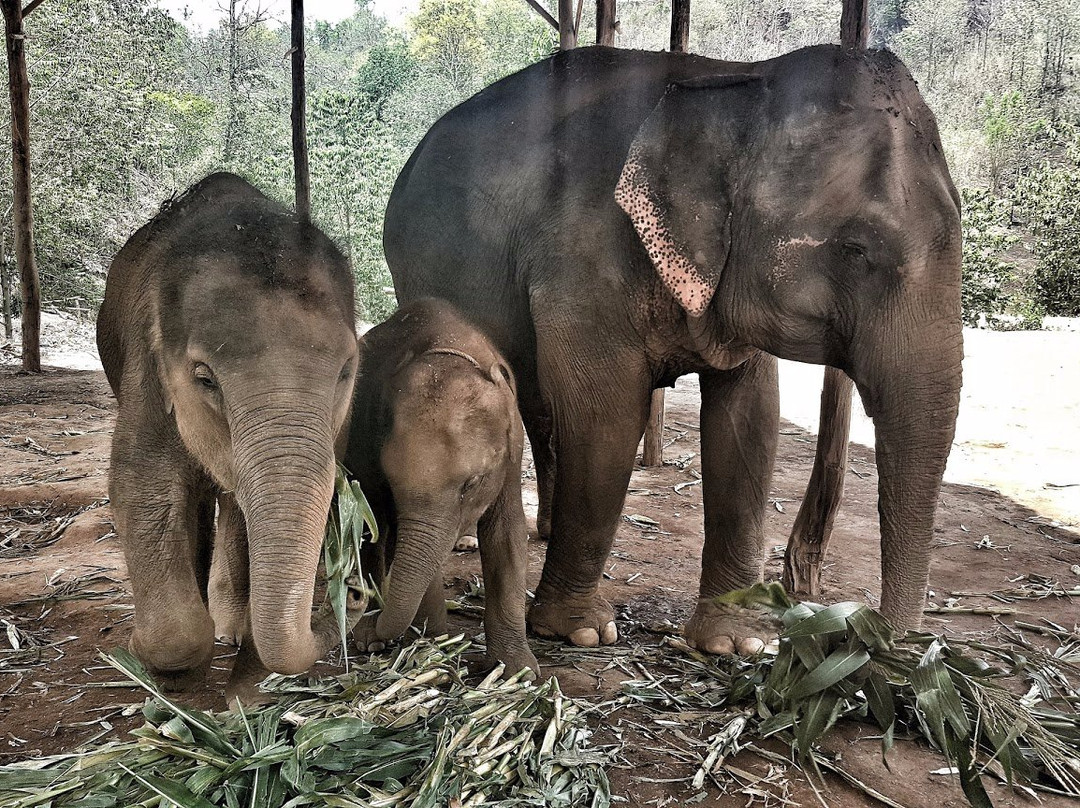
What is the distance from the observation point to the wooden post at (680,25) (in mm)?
5844

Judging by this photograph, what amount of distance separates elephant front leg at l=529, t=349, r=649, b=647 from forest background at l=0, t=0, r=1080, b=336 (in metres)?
5.75

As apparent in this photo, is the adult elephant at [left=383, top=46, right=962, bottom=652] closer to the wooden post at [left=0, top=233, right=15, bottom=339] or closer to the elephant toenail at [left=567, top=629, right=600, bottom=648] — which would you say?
the elephant toenail at [left=567, top=629, right=600, bottom=648]

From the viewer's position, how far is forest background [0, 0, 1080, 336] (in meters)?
10.4

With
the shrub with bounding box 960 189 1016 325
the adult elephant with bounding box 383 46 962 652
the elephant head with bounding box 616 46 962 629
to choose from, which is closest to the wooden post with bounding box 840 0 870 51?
the adult elephant with bounding box 383 46 962 652

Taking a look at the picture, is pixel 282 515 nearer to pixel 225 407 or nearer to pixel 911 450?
pixel 225 407

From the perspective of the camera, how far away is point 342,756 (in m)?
2.28

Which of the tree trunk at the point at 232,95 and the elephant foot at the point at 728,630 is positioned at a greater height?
the tree trunk at the point at 232,95

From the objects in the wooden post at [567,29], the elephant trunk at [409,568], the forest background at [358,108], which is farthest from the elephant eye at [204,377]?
the forest background at [358,108]

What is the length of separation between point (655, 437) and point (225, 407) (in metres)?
4.88

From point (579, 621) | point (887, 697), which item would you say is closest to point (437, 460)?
point (579, 621)

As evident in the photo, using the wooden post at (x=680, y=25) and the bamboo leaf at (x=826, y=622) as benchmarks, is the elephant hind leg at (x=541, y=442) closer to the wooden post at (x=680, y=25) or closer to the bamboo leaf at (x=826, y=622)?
the bamboo leaf at (x=826, y=622)

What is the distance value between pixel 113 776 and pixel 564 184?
7.67ft

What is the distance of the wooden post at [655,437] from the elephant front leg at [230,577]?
362 centimetres

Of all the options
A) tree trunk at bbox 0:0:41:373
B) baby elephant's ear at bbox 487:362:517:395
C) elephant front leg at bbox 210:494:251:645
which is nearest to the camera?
baby elephant's ear at bbox 487:362:517:395
